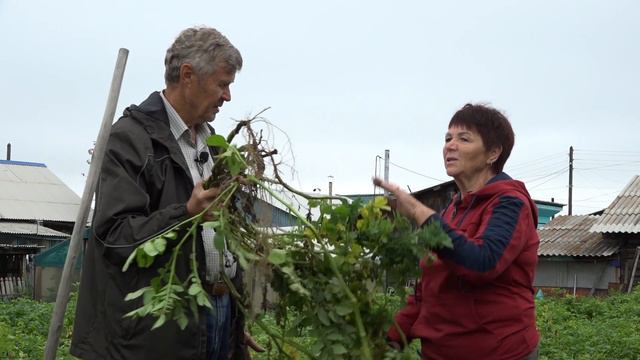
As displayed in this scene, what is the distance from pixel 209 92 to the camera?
2824mm

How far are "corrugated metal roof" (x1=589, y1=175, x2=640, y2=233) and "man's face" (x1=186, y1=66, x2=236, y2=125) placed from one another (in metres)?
17.8

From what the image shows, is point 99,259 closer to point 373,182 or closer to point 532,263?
point 373,182

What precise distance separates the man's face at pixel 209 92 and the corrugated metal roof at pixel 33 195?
23562 mm

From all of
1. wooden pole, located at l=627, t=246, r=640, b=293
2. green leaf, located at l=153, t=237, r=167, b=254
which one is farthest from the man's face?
wooden pole, located at l=627, t=246, r=640, b=293

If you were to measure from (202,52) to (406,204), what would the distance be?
89 centimetres

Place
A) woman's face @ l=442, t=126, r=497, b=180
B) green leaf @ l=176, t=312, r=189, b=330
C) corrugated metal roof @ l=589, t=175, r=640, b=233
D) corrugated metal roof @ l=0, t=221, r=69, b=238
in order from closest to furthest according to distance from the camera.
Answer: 1. green leaf @ l=176, t=312, r=189, b=330
2. woman's face @ l=442, t=126, r=497, b=180
3. corrugated metal roof @ l=589, t=175, r=640, b=233
4. corrugated metal roof @ l=0, t=221, r=69, b=238

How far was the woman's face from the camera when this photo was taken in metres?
2.70

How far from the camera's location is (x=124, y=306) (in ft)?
8.45

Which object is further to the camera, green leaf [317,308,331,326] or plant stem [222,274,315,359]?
plant stem [222,274,315,359]

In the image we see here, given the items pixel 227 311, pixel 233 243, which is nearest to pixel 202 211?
pixel 233 243

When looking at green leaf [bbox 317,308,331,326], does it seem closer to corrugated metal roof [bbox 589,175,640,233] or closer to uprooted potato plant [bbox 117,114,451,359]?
uprooted potato plant [bbox 117,114,451,359]

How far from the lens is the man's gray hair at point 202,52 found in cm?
279

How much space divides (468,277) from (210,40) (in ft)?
3.77

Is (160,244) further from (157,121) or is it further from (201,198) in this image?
(157,121)
